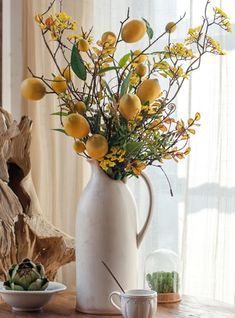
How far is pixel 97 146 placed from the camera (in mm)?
1640

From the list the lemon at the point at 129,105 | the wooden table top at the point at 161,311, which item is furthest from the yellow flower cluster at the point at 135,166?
the wooden table top at the point at 161,311

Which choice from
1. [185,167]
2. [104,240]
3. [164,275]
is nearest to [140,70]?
[104,240]

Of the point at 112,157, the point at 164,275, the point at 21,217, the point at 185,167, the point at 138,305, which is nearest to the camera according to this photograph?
the point at 138,305

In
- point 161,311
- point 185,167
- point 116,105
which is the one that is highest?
point 116,105

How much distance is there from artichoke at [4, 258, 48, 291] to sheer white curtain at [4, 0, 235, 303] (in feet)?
3.19

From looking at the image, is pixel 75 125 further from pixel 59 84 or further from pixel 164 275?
pixel 164 275

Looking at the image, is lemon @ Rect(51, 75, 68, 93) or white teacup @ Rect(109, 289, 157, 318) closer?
white teacup @ Rect(109, 289, 157, 318)

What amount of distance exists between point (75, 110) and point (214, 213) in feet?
3.44

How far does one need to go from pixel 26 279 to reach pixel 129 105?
1.73 ft

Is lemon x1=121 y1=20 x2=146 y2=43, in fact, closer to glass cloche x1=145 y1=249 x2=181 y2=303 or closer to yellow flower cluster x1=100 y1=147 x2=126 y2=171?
yellow flower cluster x1=100 y1=147 x2=126 y2=171

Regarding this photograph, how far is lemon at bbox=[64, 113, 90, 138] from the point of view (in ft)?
5.35

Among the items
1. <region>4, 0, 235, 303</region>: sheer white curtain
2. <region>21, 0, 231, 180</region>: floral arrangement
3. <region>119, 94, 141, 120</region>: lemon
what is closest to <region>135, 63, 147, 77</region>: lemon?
<region>21, 0, 231, 180</region>: floral arrangement

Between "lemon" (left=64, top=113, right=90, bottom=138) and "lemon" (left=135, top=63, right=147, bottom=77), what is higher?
"lemon" (left=135, top=63, right=147, bottom=77)

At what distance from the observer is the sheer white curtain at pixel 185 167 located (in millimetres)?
2541
